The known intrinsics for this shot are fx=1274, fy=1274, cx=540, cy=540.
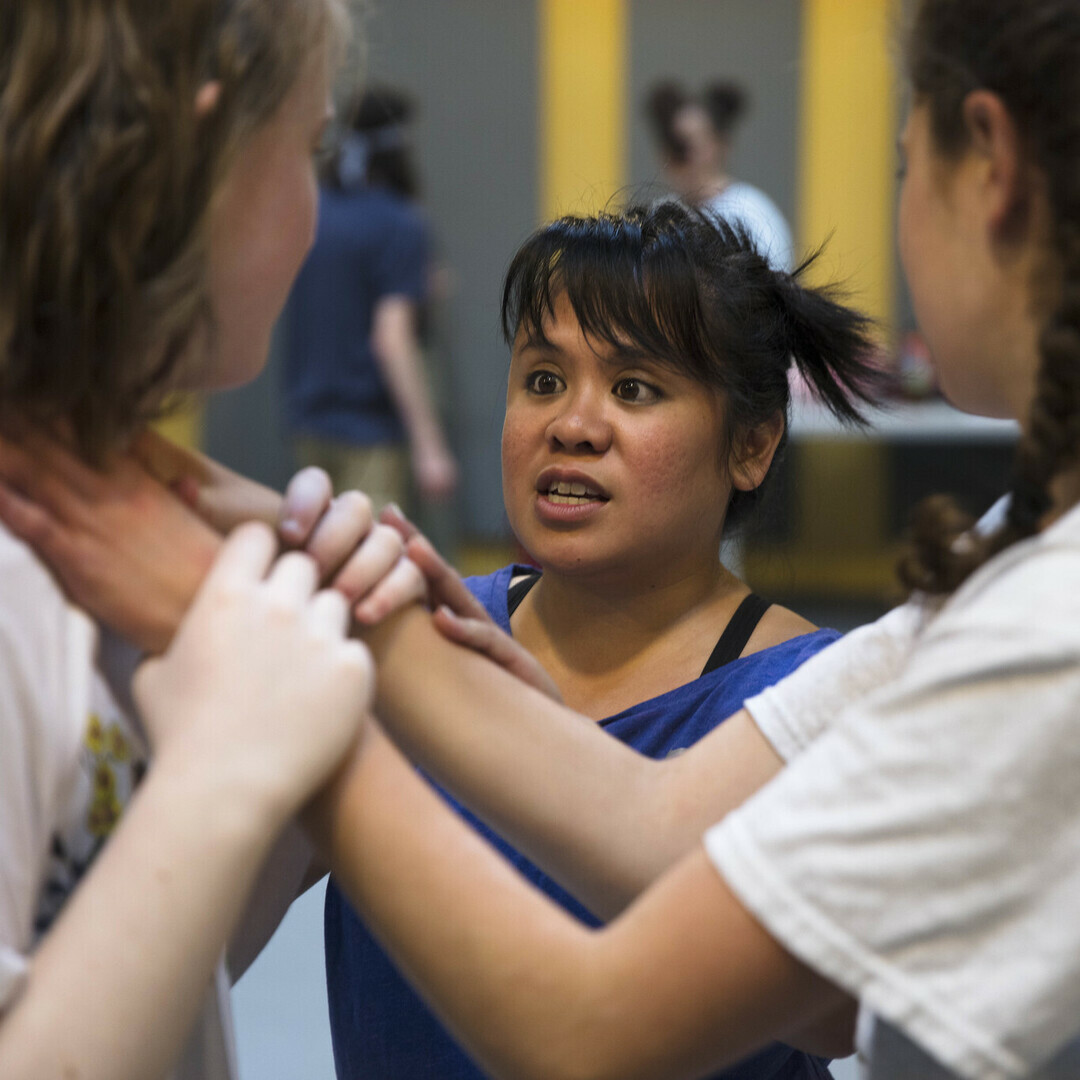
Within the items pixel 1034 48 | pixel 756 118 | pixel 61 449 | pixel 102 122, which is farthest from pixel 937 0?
pixel 756 118

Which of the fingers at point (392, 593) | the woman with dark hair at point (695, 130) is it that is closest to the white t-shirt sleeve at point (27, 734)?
the fingers at point (392, 593)

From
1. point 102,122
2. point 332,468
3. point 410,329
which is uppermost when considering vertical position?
point 102,122

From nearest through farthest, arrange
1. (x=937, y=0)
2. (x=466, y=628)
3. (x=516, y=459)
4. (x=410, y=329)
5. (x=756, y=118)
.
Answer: (x=937, y=0) < (x=466, y=628) < (x=516, y=459) < (x=410, y=329) < (x=756, y=118)

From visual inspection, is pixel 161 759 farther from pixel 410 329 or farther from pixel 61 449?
pixel 410 329

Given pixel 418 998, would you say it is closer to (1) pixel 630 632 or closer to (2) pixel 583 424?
(1) pixel 630 632

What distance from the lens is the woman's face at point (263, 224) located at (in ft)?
2.68

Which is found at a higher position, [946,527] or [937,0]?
[937,0]

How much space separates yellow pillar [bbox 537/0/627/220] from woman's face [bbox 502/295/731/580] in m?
4.20

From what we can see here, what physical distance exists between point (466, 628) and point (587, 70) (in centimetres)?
490

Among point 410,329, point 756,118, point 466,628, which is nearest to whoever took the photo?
point 466,628

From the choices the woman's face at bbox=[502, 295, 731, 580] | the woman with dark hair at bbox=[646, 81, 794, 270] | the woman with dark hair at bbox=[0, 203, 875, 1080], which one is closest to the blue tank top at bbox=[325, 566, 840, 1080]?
the woman with dark hair at bbox=[0, 203, 875, 1080]

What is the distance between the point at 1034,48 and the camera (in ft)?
2.48

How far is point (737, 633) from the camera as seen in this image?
1.32m

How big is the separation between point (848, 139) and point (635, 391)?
4.40 m
